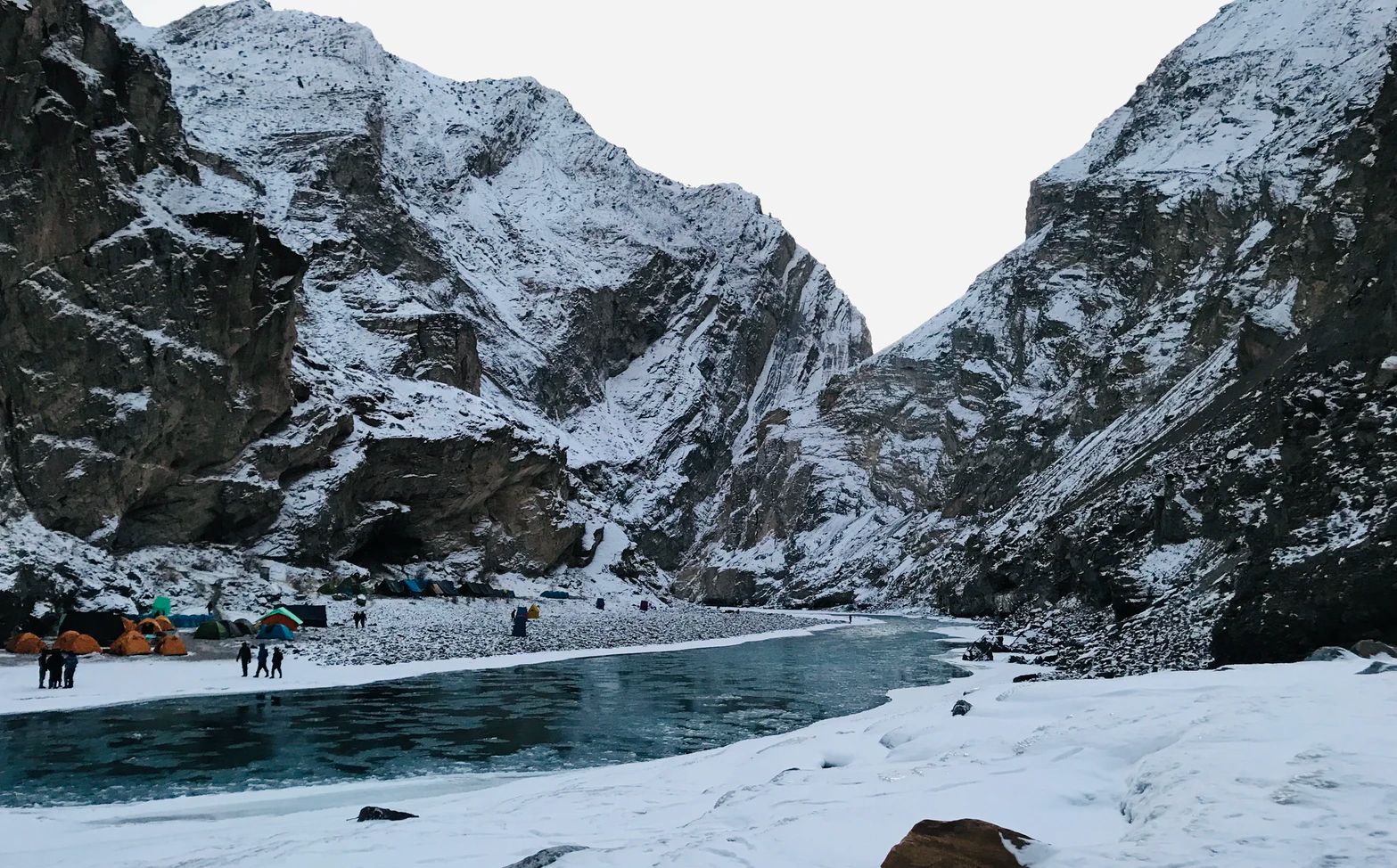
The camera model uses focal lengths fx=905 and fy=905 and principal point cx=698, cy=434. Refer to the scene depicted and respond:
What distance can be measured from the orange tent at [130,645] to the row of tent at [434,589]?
3480 centimetres

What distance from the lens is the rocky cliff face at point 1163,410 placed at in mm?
21625

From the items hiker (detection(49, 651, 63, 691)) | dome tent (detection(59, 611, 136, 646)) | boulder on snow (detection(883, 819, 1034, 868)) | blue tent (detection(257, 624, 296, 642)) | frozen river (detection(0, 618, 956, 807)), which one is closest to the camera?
boulder on snow (detection(883, 819, 1034, 868))

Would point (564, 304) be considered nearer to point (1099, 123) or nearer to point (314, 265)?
point (314, 265)

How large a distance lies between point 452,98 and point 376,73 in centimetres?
2607

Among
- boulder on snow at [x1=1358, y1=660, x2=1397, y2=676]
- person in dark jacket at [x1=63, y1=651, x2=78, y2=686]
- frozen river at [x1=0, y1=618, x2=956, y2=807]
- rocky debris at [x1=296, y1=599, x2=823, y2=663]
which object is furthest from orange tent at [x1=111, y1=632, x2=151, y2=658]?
boulder on snow at [x1=1358, y1=660, x2=1397, y2=676]

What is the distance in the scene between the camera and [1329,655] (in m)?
15.6

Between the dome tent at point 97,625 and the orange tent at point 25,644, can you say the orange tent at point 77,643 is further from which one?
the dome tent at point 97,625

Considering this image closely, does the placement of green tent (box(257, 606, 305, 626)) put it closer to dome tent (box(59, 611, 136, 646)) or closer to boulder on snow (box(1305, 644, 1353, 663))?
dome tent (box(59, 611, 136, 646))

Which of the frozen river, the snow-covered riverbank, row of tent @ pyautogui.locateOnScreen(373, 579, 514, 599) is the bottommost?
the frozen river

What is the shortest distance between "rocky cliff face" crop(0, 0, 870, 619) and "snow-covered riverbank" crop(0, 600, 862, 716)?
856cm

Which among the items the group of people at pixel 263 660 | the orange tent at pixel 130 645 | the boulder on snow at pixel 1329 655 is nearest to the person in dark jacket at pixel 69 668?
the group of people at pixel 263 660

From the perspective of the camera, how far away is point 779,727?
23656mm

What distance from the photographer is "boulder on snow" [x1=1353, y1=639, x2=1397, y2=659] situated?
1519 centimetres

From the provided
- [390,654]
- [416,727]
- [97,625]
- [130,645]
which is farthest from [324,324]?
[416,727]
